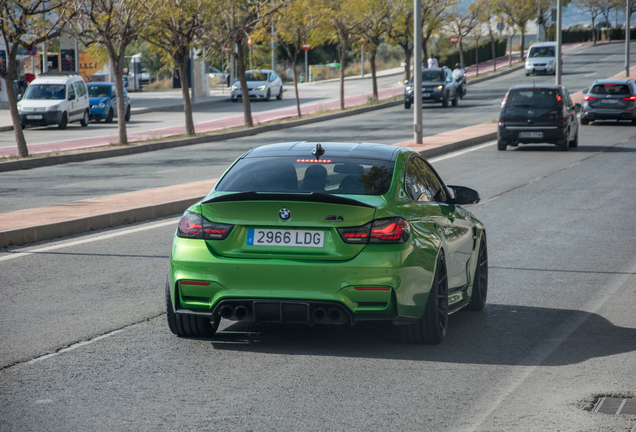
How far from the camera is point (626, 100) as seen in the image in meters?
32.2

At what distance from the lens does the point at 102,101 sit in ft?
127

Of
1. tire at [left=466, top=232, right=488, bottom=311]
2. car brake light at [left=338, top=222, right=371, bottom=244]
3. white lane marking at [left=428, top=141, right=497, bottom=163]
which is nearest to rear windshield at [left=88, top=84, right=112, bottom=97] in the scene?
white lane marking at [left=428, top=141, right=497, bottom=163]

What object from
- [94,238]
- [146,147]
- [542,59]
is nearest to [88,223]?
[94,238]

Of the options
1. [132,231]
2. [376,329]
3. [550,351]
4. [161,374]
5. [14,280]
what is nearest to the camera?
[161,374]

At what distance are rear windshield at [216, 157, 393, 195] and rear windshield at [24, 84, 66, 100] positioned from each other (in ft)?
102

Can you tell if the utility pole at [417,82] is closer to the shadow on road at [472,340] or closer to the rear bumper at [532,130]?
the rear bumper at [532,130]

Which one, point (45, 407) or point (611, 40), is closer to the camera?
point (45, 407)

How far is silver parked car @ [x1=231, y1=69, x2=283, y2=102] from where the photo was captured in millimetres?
50750

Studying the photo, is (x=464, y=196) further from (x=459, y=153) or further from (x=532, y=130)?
(x=459, y=153)

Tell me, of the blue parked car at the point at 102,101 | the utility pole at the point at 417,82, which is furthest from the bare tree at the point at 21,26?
the blue parked car at the point at 102,101

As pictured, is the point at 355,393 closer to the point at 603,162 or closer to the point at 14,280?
the point at 14,280

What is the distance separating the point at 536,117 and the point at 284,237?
19.4 metres

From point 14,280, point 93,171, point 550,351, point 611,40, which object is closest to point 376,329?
point 550,351

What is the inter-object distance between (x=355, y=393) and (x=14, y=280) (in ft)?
15.5
